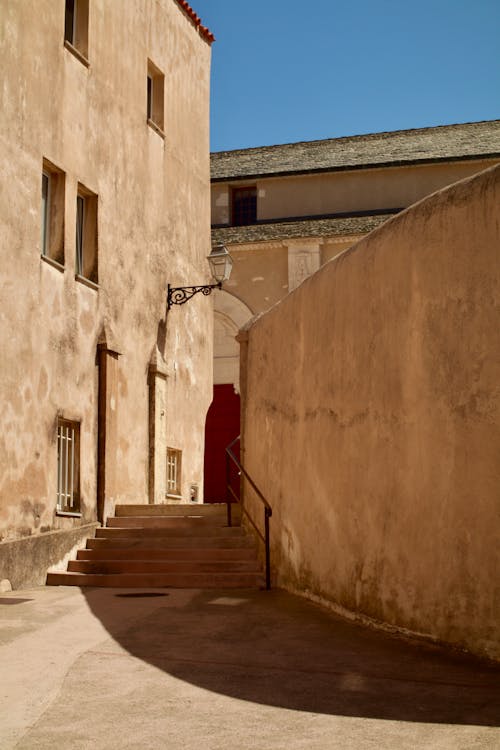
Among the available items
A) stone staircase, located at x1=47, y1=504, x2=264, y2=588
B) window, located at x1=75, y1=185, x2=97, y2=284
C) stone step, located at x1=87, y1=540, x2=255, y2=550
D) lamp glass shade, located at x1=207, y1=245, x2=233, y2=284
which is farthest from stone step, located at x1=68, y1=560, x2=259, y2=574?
lamp glass shade, located at x1=207, y1=245, x2=233, y2=284

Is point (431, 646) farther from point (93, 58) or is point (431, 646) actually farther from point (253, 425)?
point (93, 58)

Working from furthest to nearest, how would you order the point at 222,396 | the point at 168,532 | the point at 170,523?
1. the point at 222,396
2. the point at 170,523
3. the point at 168,532

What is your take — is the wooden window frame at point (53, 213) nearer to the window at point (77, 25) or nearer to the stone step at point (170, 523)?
the window at point (77, 25)

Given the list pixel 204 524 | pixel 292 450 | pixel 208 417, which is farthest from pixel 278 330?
pixel 208 417

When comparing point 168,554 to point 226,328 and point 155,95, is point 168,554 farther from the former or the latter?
point 226,328

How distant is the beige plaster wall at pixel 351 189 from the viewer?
27.6 metres

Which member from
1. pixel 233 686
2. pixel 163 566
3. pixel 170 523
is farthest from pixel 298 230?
pixel 233 686

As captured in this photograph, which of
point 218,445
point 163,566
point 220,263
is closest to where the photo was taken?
point 163,566

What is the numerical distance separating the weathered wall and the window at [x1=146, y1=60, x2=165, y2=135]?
813cm

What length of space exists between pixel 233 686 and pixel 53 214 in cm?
885

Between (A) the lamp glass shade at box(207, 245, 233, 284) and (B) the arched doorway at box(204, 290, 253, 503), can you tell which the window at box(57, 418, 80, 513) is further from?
(B) the arched doorway at box(204, 290, 253, 503)

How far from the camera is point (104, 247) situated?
48.7 feet

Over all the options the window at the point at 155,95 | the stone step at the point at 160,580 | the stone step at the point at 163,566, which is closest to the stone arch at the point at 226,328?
the window at the point at 155,95

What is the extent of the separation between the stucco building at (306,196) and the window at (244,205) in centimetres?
3
